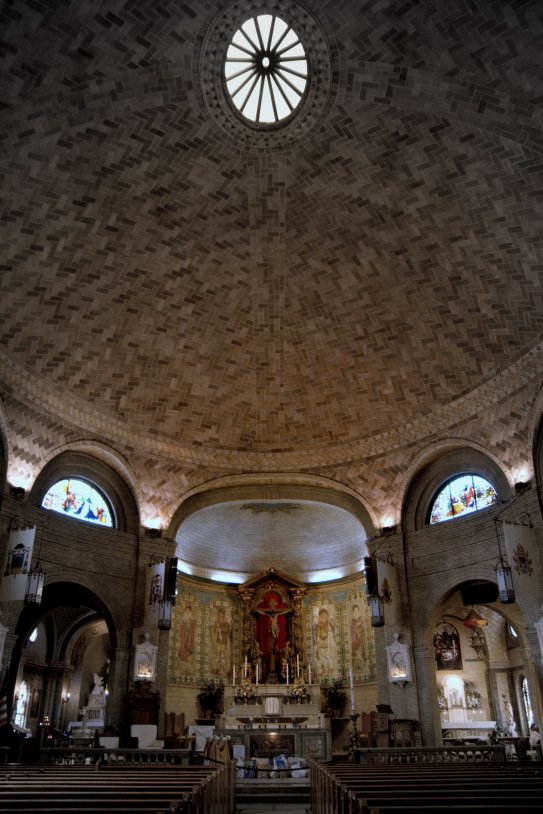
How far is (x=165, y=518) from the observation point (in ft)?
71.9

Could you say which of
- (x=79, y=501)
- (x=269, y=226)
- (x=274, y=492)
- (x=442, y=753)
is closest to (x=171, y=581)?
(x=79, y=501)

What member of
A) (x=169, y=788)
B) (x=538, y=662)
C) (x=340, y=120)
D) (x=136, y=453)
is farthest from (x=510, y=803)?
(x=136, y=453)

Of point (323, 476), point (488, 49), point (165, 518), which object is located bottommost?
point (165, 518)

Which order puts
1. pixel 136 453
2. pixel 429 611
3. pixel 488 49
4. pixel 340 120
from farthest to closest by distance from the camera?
pixel 136 453 < pixel 429 611 < pixel 340 120 < pixel 488 49

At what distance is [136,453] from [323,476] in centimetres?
642

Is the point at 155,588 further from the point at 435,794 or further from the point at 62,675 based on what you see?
the point at 435,794

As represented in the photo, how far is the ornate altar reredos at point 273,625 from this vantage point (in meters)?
24.7

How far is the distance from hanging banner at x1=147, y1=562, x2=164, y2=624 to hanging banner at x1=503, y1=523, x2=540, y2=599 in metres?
10.5

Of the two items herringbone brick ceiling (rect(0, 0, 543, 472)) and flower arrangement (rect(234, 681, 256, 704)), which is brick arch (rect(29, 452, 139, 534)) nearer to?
herringbone brick ceiling (rect(0, 0, 543, 472))

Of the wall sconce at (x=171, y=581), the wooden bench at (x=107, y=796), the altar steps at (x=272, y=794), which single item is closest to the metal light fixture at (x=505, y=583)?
the altar steps at (x=272, y=794)

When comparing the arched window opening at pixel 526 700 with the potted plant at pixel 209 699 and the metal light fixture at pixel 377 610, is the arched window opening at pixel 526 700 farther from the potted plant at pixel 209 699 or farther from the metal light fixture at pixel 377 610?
the potted plant at pixel 209 699

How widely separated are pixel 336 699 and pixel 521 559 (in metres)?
10.2

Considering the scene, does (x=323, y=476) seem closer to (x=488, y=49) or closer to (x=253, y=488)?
(x=253, y=488)

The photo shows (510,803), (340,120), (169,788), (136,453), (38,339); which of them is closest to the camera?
(510,803)
